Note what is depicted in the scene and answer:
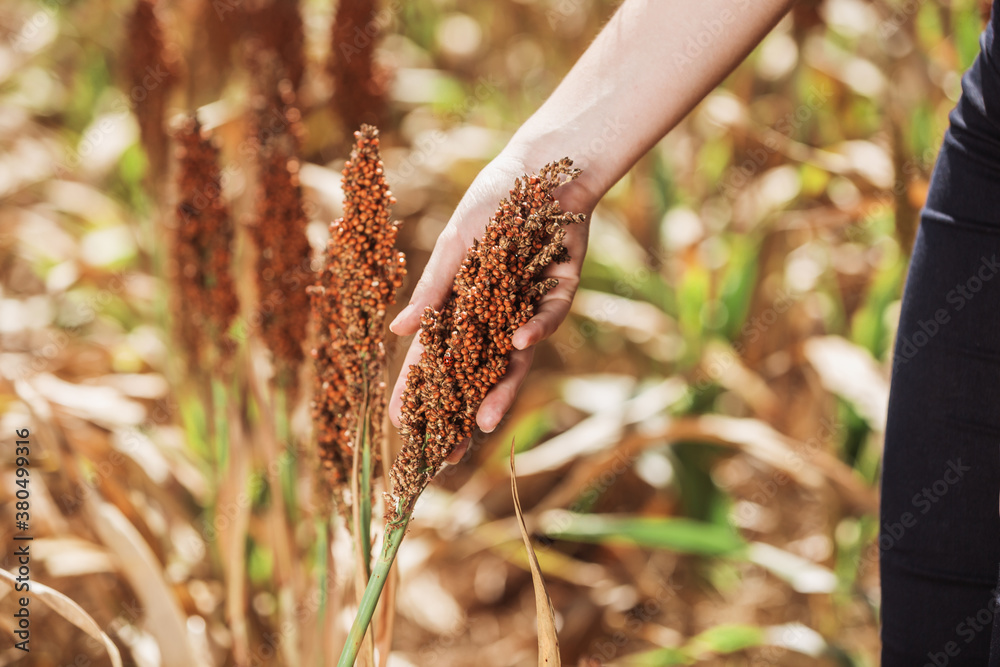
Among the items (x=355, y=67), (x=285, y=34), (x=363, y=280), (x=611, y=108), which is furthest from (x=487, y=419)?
(x=285, y=34)

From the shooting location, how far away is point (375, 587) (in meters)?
0.77

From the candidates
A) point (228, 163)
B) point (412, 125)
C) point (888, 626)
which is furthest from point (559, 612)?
point (412, 125)

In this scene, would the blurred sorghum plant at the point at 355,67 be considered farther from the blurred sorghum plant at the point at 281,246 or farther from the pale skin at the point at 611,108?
the pale skin at the point at 611,108

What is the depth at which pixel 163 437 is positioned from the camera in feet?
5.54

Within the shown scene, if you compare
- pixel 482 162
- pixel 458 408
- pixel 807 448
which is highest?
pixel 482 162

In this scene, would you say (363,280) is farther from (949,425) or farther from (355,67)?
→ (355,67)

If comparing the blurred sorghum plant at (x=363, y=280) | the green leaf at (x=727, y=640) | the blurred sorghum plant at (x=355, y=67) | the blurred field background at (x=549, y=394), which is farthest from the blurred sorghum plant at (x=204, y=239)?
the green leaf at (x=727, y=640)

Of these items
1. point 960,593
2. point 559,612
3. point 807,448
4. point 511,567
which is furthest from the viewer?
point 511,567

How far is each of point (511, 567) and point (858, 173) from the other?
139cm

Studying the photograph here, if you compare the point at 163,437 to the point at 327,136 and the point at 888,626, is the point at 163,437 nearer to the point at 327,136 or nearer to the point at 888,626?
the point at 327,136

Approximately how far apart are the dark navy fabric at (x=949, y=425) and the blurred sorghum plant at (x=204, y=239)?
1.02m

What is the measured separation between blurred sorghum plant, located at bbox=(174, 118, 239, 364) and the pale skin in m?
0.50

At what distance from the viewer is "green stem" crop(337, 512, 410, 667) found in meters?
0.77

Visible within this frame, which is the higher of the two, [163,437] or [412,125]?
[412,125]
